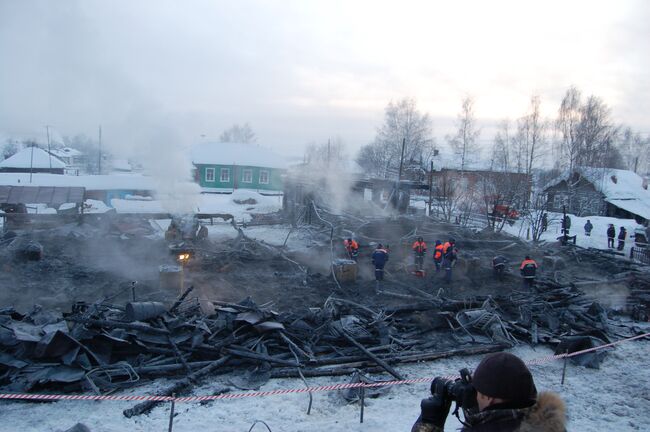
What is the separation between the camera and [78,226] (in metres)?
21.8

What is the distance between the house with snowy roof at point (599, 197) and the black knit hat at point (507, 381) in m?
37.4

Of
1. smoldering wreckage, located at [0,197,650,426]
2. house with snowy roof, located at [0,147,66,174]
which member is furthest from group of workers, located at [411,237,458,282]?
house with snowy roof, located at [0,147,66,174]

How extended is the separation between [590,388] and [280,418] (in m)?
5.72

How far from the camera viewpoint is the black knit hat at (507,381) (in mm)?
2275

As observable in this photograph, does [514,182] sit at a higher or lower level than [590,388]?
higher

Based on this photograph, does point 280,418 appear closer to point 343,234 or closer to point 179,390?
point 179,390

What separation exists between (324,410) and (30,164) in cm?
5319

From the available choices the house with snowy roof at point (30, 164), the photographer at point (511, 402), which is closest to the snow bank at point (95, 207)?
the house with snowy roof at point (30, 164)

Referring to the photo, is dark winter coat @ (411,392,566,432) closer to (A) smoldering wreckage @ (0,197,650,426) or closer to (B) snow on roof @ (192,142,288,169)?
(A) smoldering wreckage @ (0,197,650,426)

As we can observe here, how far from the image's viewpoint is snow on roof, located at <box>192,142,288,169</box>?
4659 centimetres

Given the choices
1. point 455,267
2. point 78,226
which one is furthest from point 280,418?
point 78,226

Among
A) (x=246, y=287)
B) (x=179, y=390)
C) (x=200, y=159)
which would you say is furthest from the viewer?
(x=200, y=159)

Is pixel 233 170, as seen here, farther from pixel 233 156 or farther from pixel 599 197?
pixel 599 197

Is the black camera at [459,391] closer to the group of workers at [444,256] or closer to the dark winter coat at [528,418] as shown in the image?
the dark winter coat at [528,418]
